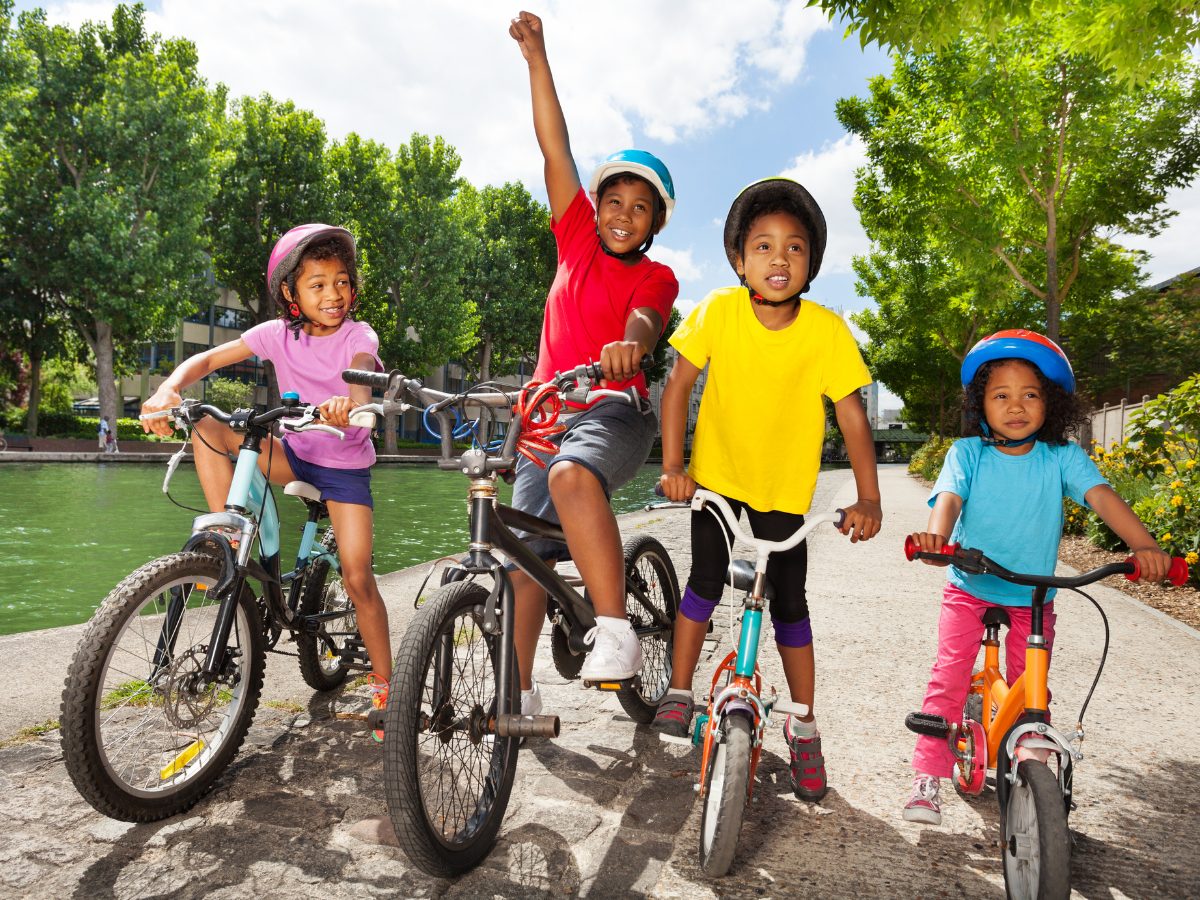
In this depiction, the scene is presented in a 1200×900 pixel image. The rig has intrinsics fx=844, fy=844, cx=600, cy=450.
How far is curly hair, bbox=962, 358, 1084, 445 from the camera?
2893 millimetres

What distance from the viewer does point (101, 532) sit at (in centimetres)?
994

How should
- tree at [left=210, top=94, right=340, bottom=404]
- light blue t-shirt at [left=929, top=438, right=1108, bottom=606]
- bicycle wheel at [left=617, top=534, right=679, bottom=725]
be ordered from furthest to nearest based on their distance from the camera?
tree at [left=210, top=94, right=340, bottom=404] < bicycle wheel at [left=617, top=534, right=679, bottom=725] < light blue t-shirt at [left=929, top=438, right=1108, bottom=606]

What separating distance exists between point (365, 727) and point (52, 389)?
46960 millimetres

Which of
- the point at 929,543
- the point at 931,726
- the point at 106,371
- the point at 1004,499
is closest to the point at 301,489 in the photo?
the point at 929,543

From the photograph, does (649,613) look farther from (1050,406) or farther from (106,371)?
(106,371)

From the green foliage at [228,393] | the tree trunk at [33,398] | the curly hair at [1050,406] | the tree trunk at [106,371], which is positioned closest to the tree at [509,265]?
the green foliage at [228,393]

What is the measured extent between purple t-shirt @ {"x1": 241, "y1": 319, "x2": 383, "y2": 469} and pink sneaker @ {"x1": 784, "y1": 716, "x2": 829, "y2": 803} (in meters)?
2.00

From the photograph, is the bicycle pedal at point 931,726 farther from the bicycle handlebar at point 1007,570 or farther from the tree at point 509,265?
the tree at point 509,265

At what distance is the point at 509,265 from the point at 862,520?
44.2 meters

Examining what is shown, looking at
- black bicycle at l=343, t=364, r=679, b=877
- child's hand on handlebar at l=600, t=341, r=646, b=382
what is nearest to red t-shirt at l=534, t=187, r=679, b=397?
black bicycle at l=343, t=364, r=679, b=877

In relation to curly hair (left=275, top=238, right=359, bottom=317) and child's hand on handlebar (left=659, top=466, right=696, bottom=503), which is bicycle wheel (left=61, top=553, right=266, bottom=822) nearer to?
curly hair (left=275, top=238, right=359, bottom=317)

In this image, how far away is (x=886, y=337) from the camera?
40406 mm

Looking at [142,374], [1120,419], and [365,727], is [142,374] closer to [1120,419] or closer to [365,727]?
[1120,419]

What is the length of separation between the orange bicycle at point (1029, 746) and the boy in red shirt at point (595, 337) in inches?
37.1
